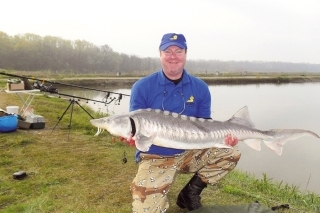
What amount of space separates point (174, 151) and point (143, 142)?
25.4 inches

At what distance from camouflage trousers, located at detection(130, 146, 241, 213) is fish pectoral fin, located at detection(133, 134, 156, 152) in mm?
466

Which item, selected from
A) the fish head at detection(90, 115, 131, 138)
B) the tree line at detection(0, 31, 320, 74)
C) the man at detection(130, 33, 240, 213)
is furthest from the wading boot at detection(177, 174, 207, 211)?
the tree line at detection(0, 31, 320, 74)

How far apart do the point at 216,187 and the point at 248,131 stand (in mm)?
1247

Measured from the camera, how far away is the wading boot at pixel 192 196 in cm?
343

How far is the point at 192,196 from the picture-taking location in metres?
3.43

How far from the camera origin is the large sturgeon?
9.20 ft

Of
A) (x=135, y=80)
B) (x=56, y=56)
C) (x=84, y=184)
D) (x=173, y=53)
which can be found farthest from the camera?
(x=56, y=56)

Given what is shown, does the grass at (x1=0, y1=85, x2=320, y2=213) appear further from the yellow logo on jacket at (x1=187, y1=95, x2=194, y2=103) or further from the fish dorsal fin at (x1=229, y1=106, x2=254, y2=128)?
the yellow logo on jacket at (x1=187, y1=95, x2=194, y2=103)

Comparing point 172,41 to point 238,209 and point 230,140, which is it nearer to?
point 230,140

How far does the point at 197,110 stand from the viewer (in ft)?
11.5

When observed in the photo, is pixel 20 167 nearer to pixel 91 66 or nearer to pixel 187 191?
pixel 187 191

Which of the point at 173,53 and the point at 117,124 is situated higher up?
the point at 173,53

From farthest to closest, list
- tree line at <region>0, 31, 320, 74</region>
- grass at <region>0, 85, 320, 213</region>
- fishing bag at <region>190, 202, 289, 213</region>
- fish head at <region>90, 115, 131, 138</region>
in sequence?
1. tree line at <region>0, 31, 320, 74</region>
2. grass at <region>0, 85, 320, 213</region>
3. fishing bag at <region>190, 202, 289, 213</region>
4. fish head at <region>90, 115, 131, 138</region>

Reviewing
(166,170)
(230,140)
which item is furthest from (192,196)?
(230,140)
